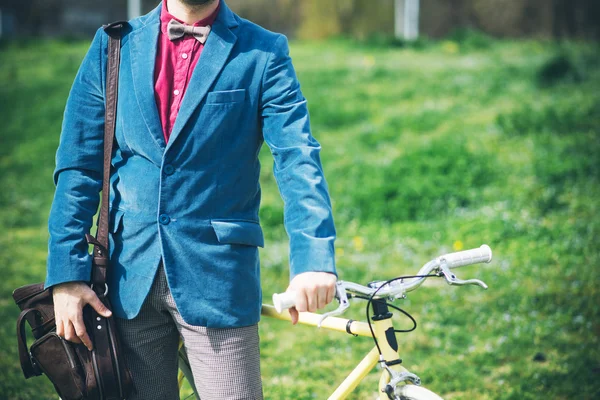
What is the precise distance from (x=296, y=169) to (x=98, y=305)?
75 cm

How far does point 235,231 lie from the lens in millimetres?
2287

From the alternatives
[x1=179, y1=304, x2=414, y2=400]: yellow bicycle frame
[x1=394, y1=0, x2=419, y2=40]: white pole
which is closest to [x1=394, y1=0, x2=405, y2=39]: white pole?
[x1=394, y1=0, x2=419, y2=40]: white pole

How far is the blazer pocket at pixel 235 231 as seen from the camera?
89.5 inches

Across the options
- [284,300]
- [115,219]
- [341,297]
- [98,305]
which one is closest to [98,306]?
[98,305]

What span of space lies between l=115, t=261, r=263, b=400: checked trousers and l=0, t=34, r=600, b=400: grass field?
1985 millimetres

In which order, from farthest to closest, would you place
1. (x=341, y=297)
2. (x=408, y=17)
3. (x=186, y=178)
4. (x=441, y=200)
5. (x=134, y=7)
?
(x=134, y=7) → (x=408, y=17) → (x=441, y=200) → (x=186, y=178) → (x=341, y=297)

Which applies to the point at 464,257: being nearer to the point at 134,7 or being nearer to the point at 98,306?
the point at 98,306

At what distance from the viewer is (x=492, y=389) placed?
4.37 meters

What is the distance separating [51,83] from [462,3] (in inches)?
264

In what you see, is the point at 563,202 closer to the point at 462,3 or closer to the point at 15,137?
the point at 462,3

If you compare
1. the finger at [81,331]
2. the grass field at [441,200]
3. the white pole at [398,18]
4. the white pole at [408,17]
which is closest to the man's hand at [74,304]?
Result: the finger at [81,331]

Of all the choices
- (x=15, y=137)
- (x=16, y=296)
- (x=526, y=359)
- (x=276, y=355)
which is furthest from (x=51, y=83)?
(x=16, y=296)

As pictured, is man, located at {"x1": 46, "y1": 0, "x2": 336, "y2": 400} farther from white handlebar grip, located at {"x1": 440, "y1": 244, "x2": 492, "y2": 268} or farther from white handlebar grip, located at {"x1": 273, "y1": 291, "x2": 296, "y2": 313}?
white handlebar grip, located at {"x1": 440, "y1": 244, "x2": 492, "y2": 268}

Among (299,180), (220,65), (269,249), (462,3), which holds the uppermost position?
(220,65)
